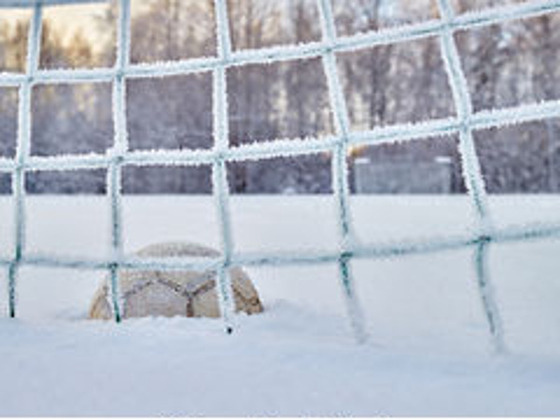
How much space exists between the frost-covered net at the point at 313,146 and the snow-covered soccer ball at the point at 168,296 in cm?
29

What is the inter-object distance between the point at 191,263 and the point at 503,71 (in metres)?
11.1

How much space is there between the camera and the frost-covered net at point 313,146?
138 cm

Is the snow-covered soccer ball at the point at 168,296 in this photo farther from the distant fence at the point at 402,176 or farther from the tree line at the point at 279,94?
the tree line at the point at 279,94

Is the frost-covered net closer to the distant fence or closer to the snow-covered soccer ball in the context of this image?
the snow-covered soccer ball

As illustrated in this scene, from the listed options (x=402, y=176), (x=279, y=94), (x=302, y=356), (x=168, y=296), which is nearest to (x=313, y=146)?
(x=302, y=356)

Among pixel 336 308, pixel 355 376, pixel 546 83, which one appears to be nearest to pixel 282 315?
pixel 336 308

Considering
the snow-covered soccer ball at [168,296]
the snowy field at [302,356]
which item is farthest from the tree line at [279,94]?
the snow-covered soccer ball at [168,296]

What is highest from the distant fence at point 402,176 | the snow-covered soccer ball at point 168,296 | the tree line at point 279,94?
the tree line at point 279,94

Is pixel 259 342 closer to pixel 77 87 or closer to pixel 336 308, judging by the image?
pixel 336 308

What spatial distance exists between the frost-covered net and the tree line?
9.86m

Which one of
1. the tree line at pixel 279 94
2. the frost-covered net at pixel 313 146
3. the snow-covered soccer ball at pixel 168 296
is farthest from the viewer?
the tree line at pixel 279 94

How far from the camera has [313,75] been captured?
12156 millimetres

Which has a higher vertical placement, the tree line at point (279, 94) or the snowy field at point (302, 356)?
the tree line at point (279, 94)

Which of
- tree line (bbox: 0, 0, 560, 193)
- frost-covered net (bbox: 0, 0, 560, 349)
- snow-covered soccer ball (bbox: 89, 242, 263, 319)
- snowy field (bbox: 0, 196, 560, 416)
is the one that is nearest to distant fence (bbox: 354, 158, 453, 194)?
tree line (bbox: 0, 0, 560, 193)
